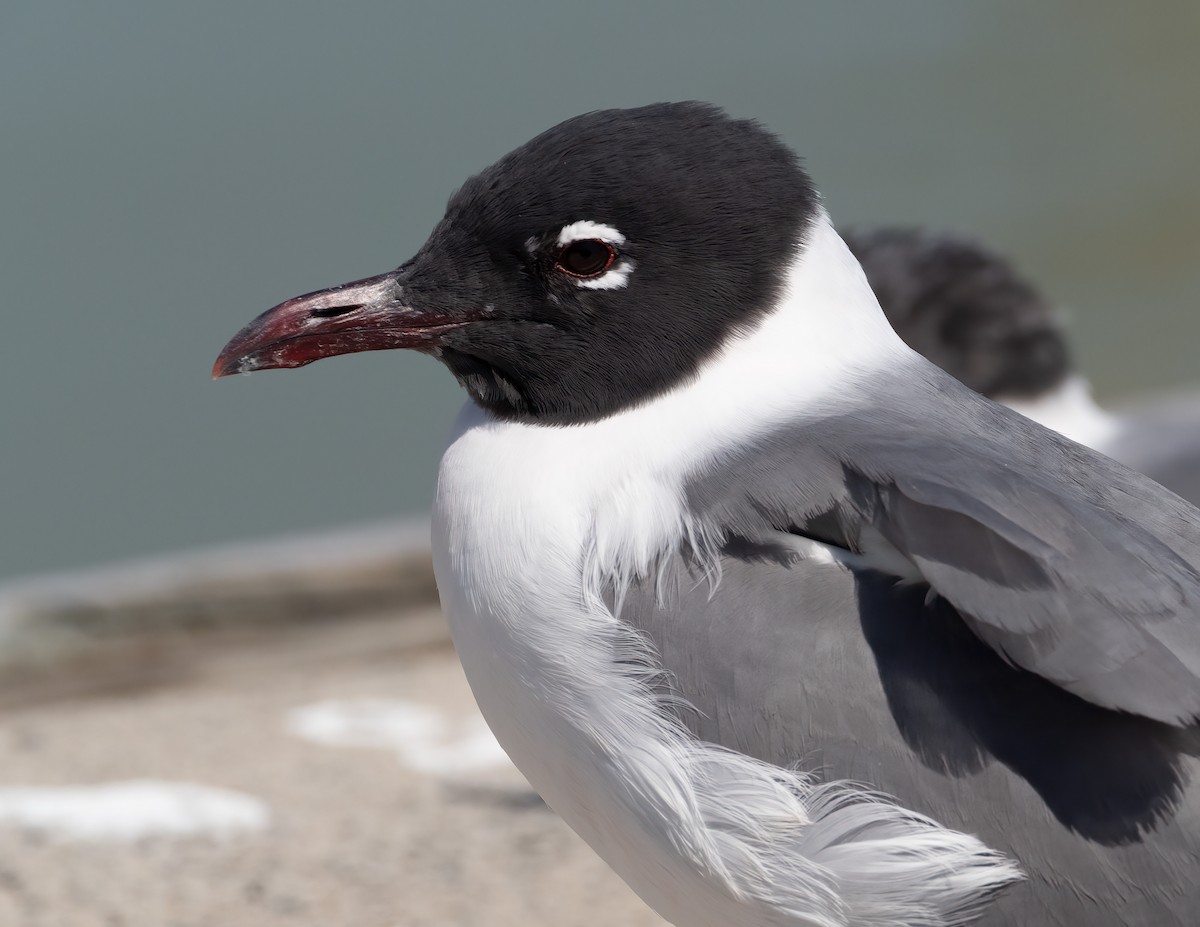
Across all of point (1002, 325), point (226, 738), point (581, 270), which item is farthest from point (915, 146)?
point (581, 270)

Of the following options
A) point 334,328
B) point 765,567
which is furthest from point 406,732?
point 765,567

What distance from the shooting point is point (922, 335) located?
13.5 ft

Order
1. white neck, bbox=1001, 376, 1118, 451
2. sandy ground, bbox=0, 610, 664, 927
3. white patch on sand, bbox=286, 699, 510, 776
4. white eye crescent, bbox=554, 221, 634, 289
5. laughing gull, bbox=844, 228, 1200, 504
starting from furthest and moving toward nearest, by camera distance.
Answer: white neck, bbox=1001, 376, 1118, 451 < laughing gull, bbox=844, 228, 1200, 504 < white patch on sand, bbox=286, 699, 510, 776 < sandy ground, bbox=0, 610, 664, 927 < white eye crescent, bbox=554, 221, 634, 289

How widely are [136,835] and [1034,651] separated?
2.32 meters

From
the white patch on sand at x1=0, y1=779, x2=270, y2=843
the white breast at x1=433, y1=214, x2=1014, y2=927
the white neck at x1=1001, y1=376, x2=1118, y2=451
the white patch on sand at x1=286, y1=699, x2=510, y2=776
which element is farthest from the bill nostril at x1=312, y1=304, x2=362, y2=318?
the white neck at x1=1001, y1=376, x2=1118, y2=451

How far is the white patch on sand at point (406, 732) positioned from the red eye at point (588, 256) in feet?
6.49

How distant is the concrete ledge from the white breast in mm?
2541

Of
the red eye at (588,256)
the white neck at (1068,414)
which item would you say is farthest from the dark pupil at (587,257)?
the white neck at (1068,414)

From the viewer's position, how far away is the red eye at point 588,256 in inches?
83.7

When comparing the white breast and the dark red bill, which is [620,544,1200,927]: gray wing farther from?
the dark red bill

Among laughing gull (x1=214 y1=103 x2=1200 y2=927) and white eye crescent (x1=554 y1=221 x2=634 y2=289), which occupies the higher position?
white eye crescent (x1=554 y1=221 x2=634 y2=289)

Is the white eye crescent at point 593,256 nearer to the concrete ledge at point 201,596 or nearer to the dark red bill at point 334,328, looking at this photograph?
the dark red bill at point 334,328

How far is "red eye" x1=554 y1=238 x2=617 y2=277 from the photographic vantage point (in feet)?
6.98

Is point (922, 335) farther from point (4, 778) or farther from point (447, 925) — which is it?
point (4, 778)
